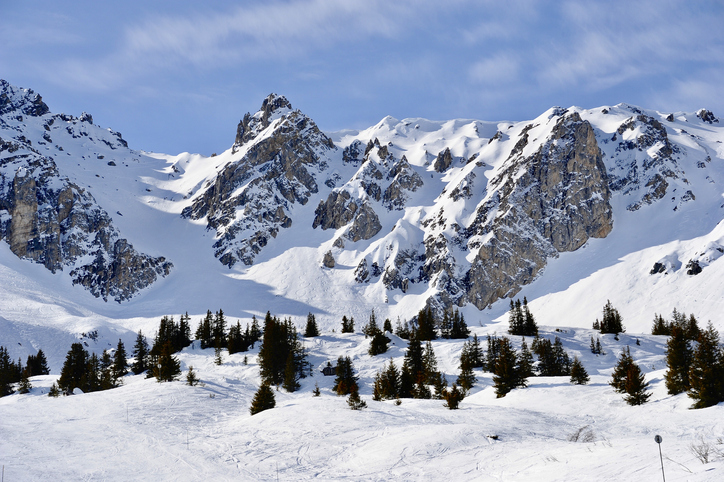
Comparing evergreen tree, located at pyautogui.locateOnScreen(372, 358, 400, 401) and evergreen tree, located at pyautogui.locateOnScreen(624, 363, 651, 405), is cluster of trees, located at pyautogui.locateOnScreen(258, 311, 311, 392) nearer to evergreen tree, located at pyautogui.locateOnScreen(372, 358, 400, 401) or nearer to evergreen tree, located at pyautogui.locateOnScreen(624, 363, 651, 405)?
evergreen tree, located at pyautogui.locateOnScreen(372, 358, 400, 401)

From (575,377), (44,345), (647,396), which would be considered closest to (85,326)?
(44,345)

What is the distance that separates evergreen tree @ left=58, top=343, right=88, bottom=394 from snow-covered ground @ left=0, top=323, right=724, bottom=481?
21.2m

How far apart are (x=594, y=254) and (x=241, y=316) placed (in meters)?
140

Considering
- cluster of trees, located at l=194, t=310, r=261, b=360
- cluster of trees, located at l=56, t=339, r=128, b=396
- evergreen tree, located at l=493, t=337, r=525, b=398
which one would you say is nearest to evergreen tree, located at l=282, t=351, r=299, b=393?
cluster of trees, located at l=194, t=310, r=261, b=360

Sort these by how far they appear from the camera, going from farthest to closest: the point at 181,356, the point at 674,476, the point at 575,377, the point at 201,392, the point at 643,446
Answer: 1. the point at 181,356
2. the point at 575,377
3. the point at 201,392
4. the point at 643,446
5. the point at 674,476

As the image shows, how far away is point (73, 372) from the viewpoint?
7481 centimetres

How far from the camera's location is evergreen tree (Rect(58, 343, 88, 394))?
59787 mm

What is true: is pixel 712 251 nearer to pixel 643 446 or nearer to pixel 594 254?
pixel 594 254

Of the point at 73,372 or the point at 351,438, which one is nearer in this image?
the point at 351,438

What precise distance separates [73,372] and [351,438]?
66.9 meters

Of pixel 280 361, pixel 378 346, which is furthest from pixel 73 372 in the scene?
pixel 378 346

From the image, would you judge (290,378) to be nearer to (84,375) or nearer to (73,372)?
(84,375)

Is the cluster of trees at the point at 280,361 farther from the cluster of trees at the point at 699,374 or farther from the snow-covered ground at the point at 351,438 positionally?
the cluster of trees at the point at 699,374

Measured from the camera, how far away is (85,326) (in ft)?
489
